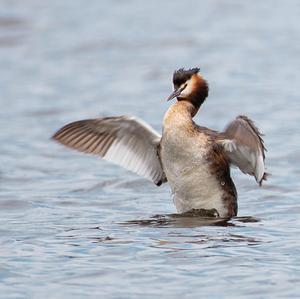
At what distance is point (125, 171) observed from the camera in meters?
12.9

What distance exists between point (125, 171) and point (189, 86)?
302 cm

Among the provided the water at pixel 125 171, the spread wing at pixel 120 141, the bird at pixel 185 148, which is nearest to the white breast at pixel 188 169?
the bird at pixel 185 148

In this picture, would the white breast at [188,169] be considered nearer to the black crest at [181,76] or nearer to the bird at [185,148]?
the bird at [185,148]

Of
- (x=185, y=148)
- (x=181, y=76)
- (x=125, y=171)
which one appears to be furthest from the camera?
(x=125, y=171)

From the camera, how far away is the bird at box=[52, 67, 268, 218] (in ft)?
31.7

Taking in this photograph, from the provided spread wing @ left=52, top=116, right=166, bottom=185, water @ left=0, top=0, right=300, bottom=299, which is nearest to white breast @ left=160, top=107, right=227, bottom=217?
water @ left=0, top=0, right=300, bottom=299

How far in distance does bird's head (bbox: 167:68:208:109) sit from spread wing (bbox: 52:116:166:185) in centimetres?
40

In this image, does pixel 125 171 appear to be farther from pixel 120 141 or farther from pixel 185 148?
pixel 185 148

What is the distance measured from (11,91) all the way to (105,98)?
1.49m

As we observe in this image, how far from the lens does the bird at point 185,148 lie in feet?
31.7

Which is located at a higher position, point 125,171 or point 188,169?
point 125,171

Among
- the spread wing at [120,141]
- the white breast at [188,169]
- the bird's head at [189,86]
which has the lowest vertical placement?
the white breast at [188,169]

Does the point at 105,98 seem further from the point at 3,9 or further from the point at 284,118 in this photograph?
the point at 3,9

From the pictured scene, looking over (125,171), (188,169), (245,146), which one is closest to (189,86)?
(188,169)
